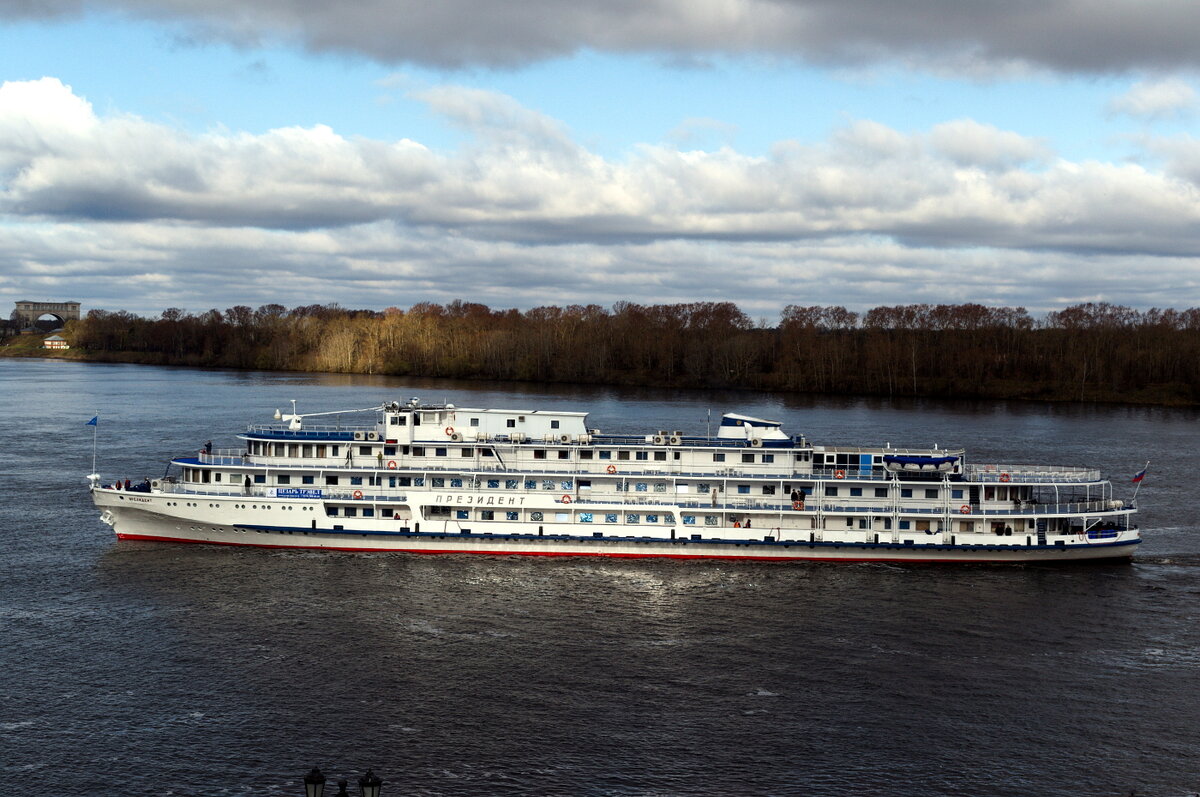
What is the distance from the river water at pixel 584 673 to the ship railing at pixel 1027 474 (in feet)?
16.0

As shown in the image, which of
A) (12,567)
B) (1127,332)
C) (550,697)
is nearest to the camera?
(550,697)

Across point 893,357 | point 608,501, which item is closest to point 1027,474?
point 608,501

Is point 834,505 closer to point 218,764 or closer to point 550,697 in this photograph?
point 550,697

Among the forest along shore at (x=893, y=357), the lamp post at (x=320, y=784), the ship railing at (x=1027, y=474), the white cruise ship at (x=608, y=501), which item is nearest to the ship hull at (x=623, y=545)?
the white cruise ship at (x=608, y=501)

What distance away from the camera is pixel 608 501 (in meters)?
54.5

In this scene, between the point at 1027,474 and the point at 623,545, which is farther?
the point at 1027,474

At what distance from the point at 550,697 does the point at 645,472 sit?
72.1 feet

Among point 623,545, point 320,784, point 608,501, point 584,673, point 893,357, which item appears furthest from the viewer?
point 893,357

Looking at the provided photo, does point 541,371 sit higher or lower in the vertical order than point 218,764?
higher

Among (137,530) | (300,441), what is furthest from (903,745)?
(137,530)

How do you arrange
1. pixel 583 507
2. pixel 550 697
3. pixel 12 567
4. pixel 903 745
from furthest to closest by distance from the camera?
pixel 583 507, pixel 12 567, pixel 550 697, pixel 903 745

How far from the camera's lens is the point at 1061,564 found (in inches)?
2108

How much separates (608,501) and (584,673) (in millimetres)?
18451

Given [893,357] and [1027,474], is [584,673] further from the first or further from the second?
[893,357]
